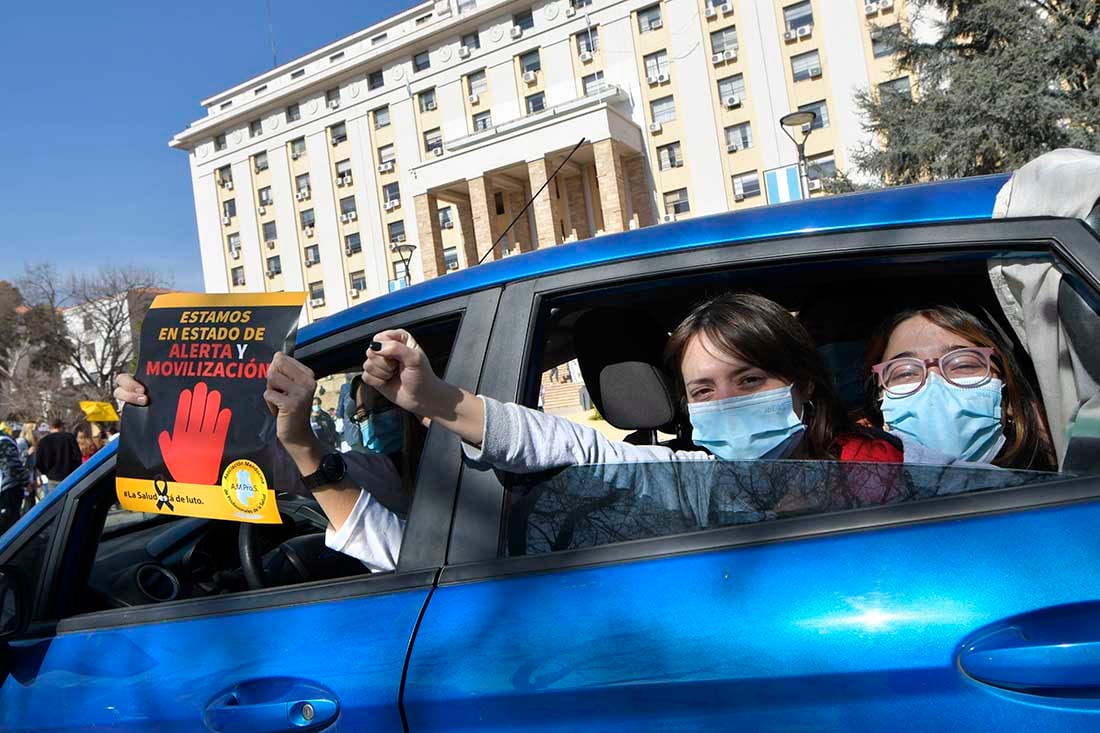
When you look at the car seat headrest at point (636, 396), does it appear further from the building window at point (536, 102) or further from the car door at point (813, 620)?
the building window at point (536, 102)

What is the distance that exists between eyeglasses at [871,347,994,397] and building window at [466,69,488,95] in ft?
134

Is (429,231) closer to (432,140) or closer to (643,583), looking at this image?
(432,140)

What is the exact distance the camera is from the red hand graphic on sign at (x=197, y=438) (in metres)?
1.51

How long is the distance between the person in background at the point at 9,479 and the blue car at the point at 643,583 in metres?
8.07

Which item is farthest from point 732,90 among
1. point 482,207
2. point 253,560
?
point 253,560

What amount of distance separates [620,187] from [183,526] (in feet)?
110

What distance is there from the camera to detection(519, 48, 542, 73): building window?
38.4 m

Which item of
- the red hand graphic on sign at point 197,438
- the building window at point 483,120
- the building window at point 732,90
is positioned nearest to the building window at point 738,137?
the building window at point 732,90

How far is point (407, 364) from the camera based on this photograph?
1413mm

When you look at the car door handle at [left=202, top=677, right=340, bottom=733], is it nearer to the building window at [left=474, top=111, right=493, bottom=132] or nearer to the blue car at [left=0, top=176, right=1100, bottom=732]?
the blue car at [left=0, top=176, right=1100, bottom=732]

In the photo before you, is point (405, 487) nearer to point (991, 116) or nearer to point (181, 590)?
point (181, 590)

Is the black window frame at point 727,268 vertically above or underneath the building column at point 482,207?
underneath

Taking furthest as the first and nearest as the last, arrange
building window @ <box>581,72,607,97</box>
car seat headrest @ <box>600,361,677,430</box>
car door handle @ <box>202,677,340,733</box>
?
1. building window @ <box>581,72,607,97</box>
2. car seat headrest @ <box>600,361,677,430</box>
3. car door handle @ <box>202,677,340,733</box>

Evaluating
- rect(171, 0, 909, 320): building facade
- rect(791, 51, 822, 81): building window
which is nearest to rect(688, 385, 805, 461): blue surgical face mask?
rect(171, 0, 909, 320): building facade
